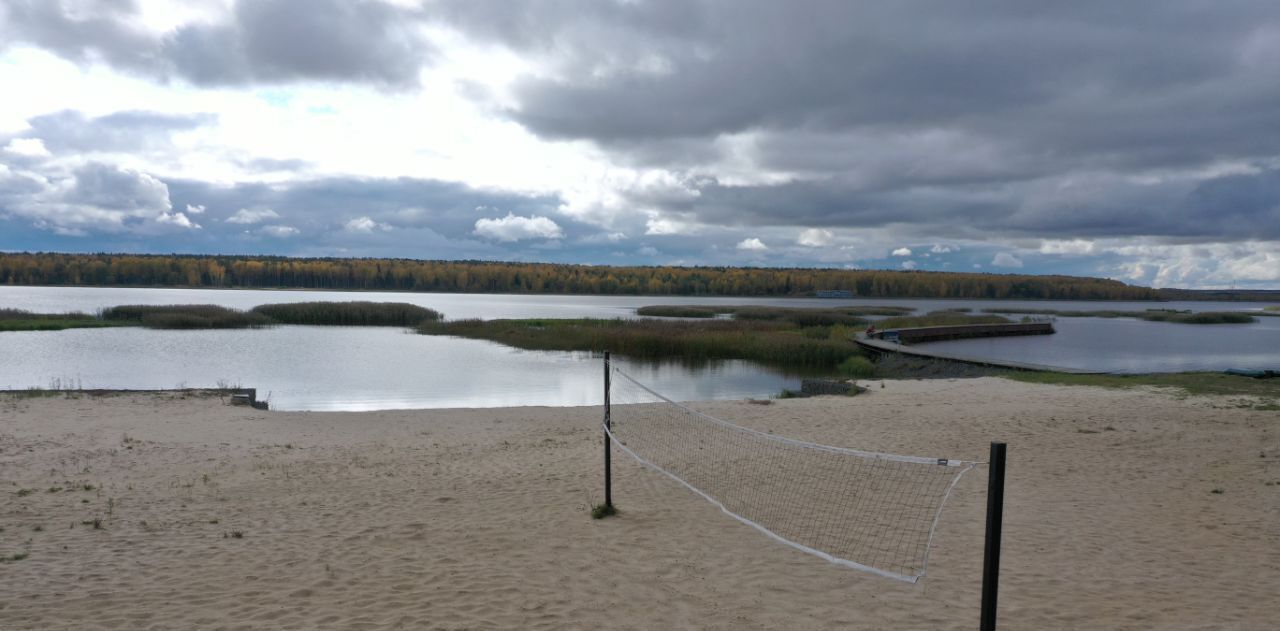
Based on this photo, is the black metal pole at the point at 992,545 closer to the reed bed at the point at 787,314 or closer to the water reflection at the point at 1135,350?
the water reflection at the point at 1135,350

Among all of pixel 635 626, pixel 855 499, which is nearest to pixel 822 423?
pixel 855 499

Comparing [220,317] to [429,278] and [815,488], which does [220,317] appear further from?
[429,278]

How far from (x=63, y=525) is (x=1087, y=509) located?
1060cm

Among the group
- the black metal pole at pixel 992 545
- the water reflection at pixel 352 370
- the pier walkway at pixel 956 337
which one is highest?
the black metal pole at pixel 992 545

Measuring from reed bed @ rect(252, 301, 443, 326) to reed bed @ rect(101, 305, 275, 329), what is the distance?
163cm

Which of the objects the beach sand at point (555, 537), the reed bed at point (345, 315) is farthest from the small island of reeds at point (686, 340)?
the beach sand at point (555, 537)

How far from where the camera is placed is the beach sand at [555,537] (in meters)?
5.21

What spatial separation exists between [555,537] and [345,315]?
154 ft

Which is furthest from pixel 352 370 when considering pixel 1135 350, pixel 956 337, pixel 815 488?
pixel 1135 350

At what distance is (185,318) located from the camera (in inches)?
1695

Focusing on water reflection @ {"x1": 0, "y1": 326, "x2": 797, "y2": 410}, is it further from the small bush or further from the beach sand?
the beach sand

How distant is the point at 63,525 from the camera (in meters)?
7.11

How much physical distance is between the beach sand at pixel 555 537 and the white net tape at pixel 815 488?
1.07 ft

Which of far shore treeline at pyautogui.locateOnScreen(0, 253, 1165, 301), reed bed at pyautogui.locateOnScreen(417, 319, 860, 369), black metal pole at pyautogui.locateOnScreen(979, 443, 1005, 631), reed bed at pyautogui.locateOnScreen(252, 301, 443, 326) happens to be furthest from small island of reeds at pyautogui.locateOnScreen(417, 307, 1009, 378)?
far shore treeline at pyautogui.locateOnScreen(0, 253, 1165, 301)
